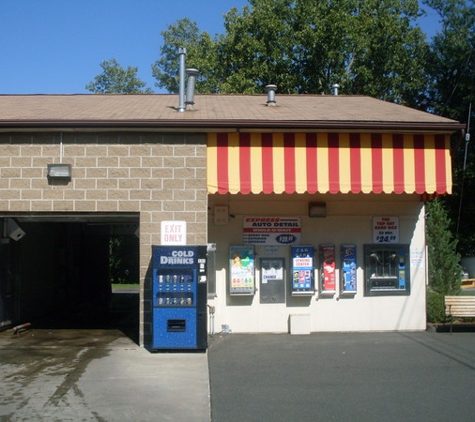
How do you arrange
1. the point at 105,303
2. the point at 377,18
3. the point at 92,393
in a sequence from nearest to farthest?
the point at 92,393 → the point at 105,303 → the point at 377,18

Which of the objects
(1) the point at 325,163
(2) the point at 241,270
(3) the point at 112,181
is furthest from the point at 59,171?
(1) the point at 325,163

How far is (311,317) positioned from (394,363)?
3.24m

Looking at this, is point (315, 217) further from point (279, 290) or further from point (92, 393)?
point (92, 393)

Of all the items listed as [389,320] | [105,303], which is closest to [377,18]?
[105,303]

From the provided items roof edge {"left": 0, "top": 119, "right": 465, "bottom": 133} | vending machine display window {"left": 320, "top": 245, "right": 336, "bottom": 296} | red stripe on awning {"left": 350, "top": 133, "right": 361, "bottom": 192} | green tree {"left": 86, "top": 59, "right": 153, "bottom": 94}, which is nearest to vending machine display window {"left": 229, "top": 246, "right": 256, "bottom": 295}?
vending machine display window {"left": 320, "top": 245, "right": 336, "bottom": 296}

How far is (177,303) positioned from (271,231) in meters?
3.12

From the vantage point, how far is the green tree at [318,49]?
29.9 meters

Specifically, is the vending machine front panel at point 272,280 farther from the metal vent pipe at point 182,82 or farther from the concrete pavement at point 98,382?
the metal vent pipe at point 182,82

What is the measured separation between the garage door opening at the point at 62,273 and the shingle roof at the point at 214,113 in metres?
1.74

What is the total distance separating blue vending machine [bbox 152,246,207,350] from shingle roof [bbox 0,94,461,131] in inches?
93.2

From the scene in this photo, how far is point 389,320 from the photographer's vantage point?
13.3 meters

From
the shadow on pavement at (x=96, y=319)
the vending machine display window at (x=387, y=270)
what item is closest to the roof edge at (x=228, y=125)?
the vending machine display window at (x=387, y=270)

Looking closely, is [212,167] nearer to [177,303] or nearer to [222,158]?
[222,158]

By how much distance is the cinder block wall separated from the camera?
447 inches
